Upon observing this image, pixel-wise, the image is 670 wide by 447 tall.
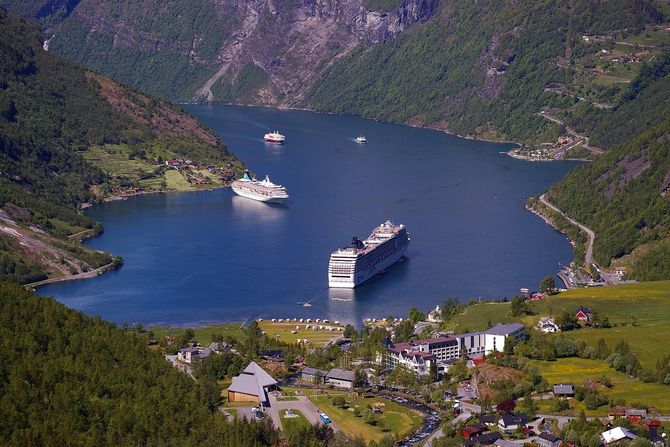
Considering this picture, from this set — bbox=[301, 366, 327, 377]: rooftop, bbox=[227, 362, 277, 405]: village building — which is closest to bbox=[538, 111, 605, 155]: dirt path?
bbox=[301, 366, 327, 377]: rooftop

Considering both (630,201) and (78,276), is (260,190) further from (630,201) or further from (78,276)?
(630,201)

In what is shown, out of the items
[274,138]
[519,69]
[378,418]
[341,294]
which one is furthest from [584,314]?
[519,69]

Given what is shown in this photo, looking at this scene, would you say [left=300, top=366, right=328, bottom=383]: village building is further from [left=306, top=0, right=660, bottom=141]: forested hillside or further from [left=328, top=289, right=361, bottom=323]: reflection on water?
[left=306, top=0, right=660, bottom=141]: forested hillside

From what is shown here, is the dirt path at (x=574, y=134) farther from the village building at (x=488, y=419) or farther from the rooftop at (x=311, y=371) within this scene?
the village building at (x=488, y=419)

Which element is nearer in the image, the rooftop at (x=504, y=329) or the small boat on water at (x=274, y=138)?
the rooftop at (x=504, y=329)

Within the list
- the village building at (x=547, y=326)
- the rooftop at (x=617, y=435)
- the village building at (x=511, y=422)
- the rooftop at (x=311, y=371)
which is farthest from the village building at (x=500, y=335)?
the rooftop at (x=617, y=435)
